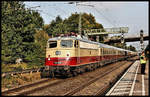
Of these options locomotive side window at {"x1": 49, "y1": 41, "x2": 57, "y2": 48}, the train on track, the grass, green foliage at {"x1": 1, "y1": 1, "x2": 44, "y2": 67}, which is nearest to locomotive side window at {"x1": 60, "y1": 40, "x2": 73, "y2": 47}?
the train on track

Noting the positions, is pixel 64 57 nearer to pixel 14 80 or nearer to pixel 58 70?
pixel 58 70

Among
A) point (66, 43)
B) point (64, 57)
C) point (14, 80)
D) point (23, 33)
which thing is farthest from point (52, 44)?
point (23, 33)

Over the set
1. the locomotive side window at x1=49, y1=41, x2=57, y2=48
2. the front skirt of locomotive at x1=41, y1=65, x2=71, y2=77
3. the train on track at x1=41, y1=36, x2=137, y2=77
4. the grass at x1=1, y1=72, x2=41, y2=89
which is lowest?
the grass at x1=1, y1=72, x2=41, y2=89

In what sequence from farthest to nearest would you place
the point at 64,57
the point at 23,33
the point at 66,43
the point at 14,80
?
the point at 23,33 → the point at 66,43 → the point at 64,57 → the point at 14,80

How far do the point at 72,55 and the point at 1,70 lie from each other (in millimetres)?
5483

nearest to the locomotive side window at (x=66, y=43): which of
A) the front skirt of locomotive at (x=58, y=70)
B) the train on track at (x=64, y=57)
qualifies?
the train on track at (x=64, y=57)

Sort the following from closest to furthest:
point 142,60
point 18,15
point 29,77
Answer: point 29,77
point 142,60
point 18,15

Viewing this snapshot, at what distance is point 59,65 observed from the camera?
1623 centimetres

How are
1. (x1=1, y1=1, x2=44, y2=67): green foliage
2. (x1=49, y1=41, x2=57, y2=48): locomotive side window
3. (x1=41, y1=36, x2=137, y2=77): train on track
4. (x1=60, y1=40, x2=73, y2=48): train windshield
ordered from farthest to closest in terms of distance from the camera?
(x1=1, y1=1, x2=44, y2=67): green foliage → (x1=49, y1=41, x2=57, y2=48): locomotive side window → (x1=60, y1=40, x2=73, y2=48): train windshield → (x1=41, y1=36, x2=137, y2=77): train on track

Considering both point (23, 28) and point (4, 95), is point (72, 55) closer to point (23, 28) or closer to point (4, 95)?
point (4, 95)

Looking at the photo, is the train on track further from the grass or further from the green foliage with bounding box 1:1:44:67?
the green foliage with bounding box 1:1:44:67

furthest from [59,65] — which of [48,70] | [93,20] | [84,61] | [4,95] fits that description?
[93,20]

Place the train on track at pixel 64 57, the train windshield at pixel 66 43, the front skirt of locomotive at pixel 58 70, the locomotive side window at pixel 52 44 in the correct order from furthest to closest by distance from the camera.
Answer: the locomotive side window at pixel 52 44, the train windshield at pixel 66 43, the train on track at pixel 64 57, the front skirt of locomotive at pixel 58 70

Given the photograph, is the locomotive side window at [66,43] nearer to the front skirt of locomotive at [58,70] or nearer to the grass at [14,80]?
the front skirt of locomotive at [58,70]
